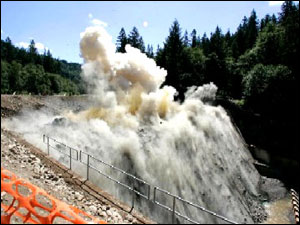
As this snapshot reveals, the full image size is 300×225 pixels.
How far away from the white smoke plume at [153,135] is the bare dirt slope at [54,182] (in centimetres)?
344

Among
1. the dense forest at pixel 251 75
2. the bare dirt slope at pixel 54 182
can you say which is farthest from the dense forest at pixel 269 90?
the bare dirt slope at pixel 54 182

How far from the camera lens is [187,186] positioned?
20922 millimetres

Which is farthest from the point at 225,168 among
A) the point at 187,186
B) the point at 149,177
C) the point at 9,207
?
the point at 9,207

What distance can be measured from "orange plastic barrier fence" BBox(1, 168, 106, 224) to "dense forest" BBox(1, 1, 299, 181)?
96.6 ft

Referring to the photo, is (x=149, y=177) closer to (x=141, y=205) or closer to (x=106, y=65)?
(x=141, y=205)

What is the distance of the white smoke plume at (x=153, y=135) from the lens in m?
20.1

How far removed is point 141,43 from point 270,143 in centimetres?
4198

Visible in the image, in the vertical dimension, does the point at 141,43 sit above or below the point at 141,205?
above

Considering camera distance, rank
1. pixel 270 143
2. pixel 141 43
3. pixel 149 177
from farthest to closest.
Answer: pixel 141 43, pixel 270 143, pixel 149 177

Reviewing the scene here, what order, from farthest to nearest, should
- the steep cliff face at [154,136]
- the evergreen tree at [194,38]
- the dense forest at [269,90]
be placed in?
the evergreen tree at [194,38] → the dense forest at [269,90] → the steep cliff face at [154,136]

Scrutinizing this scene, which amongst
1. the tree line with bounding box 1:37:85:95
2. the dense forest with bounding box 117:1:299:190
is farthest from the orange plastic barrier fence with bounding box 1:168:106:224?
the tree line with bounding box 1:37:85:95

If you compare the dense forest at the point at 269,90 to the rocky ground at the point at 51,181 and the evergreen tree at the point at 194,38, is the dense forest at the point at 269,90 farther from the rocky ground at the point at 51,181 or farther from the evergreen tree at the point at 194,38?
the evergreen tree at the point at 194,38

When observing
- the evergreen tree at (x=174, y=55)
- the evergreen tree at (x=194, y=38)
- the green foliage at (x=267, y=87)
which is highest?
the evergreen tree at (x=194, y=38)

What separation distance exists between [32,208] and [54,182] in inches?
125
